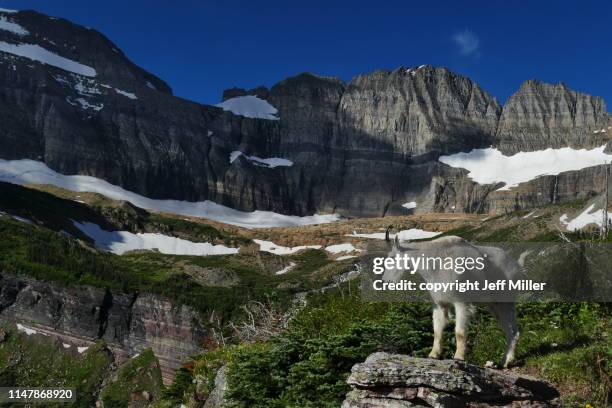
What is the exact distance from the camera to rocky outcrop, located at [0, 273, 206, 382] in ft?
391

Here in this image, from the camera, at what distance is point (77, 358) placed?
113 meters

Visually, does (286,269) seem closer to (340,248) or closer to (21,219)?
(340,248)

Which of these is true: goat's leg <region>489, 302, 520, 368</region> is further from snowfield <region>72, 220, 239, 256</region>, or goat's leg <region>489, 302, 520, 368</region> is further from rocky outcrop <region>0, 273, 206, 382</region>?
snowfield <region>72, 220, 239, 256</region>

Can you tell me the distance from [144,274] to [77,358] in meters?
35.0

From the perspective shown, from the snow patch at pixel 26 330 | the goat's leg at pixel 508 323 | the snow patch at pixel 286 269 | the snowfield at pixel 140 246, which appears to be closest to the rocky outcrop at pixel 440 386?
the goat's leg at pixel 508 323

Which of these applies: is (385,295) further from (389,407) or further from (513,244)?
(389,407)

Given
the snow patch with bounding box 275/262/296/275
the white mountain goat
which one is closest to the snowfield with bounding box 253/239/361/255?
the snow patch with bounding box 275/262/296/275

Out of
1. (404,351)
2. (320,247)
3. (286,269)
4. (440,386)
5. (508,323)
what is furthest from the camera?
(320,247)

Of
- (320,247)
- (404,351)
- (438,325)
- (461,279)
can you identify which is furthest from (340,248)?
(461,279)

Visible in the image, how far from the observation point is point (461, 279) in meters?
9.43

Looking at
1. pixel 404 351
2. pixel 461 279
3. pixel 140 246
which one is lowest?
pixel 404 351

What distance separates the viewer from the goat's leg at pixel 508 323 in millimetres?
9703

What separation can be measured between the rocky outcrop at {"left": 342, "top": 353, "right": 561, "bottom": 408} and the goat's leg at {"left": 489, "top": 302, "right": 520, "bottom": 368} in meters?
1.16

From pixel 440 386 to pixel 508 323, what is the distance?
258 cm
